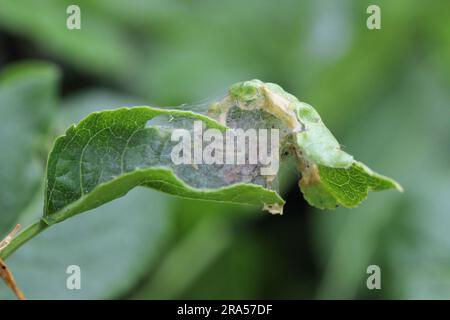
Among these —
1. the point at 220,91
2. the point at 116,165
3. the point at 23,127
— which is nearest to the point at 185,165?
the point at 116,165

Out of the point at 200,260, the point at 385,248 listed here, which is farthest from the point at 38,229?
the point at 385,248

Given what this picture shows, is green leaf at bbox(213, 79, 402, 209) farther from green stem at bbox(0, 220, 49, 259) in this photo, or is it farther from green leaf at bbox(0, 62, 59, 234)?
green leaf at bbox(0, 62, 59, 234)

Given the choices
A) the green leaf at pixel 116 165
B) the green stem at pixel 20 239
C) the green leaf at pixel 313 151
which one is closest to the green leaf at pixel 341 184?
the green leaf at pixel 313 151

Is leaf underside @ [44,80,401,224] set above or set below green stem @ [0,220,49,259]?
above

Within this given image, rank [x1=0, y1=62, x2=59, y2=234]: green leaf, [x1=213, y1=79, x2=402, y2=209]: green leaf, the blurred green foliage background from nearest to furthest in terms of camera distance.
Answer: [x1=213, y1=79, x2=402, y2=209]: green leaf < [x1=0, y1=62, x2=59, y2=234]: green leaf < the blurred green foliage background

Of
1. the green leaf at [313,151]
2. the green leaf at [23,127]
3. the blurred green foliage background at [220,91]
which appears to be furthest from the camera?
the blurred green foliage background at [220,91]

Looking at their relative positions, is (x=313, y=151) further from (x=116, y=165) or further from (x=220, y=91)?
(x=220, y=91)

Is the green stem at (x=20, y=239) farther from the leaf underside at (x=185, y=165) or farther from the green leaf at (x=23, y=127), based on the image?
the green leaf at (x=23, y=127)

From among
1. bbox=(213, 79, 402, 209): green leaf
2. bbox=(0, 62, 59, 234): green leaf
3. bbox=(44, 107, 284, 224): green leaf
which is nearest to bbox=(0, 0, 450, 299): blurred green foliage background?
bbox=(0, 62, 59, 234): green leaf

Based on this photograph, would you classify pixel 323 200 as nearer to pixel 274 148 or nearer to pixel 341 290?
pixel 274 148
